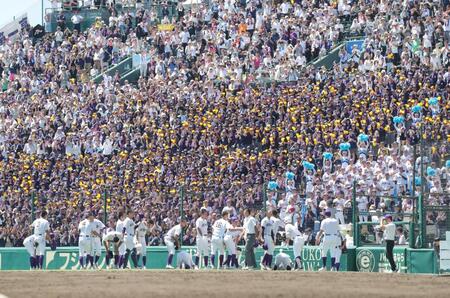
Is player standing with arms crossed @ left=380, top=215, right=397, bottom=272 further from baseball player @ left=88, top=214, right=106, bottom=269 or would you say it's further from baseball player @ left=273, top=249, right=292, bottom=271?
baseball player @ left=88, top=214, right=106, bottom=269

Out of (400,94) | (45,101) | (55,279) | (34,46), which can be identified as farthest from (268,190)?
(34,46)

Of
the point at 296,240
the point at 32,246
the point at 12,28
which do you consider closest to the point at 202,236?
the point at 296,240

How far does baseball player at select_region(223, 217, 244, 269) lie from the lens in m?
40.6

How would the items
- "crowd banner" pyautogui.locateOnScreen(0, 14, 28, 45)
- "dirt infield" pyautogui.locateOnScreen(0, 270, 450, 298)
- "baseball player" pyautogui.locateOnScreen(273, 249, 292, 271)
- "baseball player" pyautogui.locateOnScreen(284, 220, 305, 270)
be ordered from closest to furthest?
"dirt infield" pyautogui.locateOnScreen(0, 270, 450, 298) < "baseball player" pyautogui.locateOnScreen(273, 249, 292, 271) < "baseball player" pyautogui.locateOnScreen(284, 220, 305, 270) < "crowd banner" pyautogui.locateOnScreen(0, 14, 28, 45)

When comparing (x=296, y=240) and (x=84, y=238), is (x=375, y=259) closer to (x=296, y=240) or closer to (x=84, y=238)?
(x=296, y=240)

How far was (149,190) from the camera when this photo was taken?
4731cm

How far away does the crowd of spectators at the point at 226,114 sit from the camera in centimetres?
4494

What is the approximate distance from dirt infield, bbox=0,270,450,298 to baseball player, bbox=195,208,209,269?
5958 millimetres

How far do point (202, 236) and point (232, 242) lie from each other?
1.50m

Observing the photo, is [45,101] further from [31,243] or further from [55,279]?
[55,279]

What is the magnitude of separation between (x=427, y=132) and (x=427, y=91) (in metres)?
2.53

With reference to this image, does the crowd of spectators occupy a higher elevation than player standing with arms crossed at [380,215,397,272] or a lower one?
higher

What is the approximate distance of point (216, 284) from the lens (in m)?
30.9

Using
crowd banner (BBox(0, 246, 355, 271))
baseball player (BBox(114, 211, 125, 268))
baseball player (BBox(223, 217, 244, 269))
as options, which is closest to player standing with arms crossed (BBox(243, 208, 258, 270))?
baseball player (BBox(223, 217, 244, 269))
